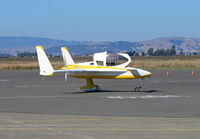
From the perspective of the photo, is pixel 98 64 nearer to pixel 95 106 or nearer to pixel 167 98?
pixel 167 98

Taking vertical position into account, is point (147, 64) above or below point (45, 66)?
below

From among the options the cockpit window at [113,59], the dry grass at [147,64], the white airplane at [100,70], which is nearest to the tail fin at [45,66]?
the white airplane at [100,70]

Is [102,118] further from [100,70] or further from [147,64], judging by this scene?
[147,64]

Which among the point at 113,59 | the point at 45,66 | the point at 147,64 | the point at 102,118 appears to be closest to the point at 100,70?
the point at 113,59

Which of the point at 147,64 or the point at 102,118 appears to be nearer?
the point at 102,118

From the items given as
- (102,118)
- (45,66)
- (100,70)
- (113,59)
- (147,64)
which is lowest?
(147,64)

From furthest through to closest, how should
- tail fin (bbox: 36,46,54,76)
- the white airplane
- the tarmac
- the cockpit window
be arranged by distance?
the cockpit window → the white airplane → tail fin (bbox: 36,46,54,76) → the tarmac

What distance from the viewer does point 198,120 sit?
15016 mm

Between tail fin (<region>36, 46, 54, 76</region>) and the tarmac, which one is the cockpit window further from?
the tarmac

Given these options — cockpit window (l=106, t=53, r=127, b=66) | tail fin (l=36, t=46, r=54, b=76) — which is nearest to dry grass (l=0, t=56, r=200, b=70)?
cockpit window (l=106, t=53, r=127, b=66)

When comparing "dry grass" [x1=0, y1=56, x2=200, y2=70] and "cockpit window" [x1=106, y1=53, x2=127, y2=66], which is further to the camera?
"dry grass" [x1=0, y1=56, x2=200, y2=70]

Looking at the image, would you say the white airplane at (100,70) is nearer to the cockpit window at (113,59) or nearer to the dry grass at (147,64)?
the cockpit window at (113,59)

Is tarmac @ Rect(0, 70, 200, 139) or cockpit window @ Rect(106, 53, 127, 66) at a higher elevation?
cockpit window @ Rect(106, 53, 127, 66)

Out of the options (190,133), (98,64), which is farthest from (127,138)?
(98,64)
